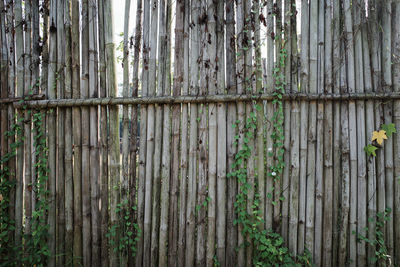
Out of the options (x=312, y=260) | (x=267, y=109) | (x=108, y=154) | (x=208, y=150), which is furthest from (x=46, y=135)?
(x=312, y=260)

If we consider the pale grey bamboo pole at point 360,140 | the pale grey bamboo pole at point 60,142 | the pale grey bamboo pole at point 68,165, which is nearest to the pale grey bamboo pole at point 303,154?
the pale grey bamboo pole at point 360,140

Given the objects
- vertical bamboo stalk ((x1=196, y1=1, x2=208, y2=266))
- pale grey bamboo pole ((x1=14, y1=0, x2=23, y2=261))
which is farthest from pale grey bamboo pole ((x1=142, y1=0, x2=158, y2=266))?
pale grey bamboo pole ((x1=14, y1=0, x2=23, y2=261))

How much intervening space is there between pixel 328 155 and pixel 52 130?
3.41 meters

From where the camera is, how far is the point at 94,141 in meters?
2.95

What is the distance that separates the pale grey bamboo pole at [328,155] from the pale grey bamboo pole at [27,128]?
3638 mm

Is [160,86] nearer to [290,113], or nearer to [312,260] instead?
[290,113]

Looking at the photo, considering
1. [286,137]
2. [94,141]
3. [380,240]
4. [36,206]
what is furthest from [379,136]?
[36,206]

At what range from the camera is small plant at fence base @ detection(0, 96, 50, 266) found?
288 cm

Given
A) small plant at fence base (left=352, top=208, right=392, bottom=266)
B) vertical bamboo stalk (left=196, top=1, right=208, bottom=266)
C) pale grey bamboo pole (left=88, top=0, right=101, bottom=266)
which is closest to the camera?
small plant at fence base (left=352, top=208, right=392, bottom=266)

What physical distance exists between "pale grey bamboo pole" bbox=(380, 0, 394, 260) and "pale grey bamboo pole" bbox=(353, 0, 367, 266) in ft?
0.88

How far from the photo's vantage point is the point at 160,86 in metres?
2.88

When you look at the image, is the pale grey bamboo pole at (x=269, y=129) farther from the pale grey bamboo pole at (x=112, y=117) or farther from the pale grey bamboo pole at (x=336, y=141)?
the pale grey bamboo pole at (x=112, y=117)

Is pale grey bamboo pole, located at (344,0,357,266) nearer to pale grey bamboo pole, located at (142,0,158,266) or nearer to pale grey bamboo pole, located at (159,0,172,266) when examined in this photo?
pale grey bamboo pole, located at (159,0,172,266)

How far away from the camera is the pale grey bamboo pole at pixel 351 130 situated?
2.77m
